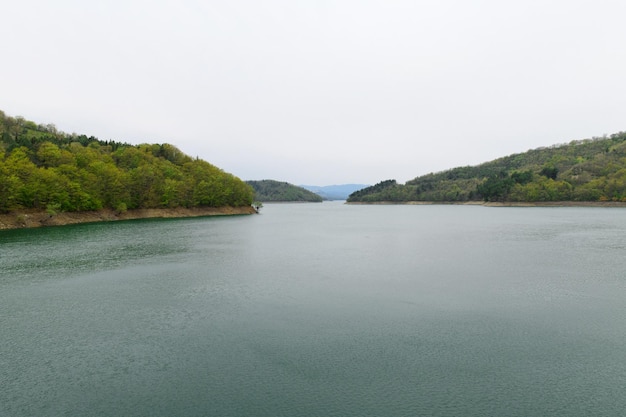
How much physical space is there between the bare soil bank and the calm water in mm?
39165

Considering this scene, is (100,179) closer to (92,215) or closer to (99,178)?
(99,178)

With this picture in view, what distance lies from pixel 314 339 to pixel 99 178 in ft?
264

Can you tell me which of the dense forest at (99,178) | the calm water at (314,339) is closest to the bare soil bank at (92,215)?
the dense forest at (99,178)

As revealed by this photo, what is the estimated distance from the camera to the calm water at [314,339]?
32.1ft

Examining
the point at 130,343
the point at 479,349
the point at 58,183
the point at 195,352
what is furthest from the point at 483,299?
the point at 58,183

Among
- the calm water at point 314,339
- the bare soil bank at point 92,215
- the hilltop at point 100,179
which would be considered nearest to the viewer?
the calm water at point 314,339

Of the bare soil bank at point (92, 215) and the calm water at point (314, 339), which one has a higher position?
the bare soil bank at point (92, 215)

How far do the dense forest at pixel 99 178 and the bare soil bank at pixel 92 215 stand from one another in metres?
1.33

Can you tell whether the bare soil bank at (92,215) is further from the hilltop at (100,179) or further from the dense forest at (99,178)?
the dense forest at (99,178)

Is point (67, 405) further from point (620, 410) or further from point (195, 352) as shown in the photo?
point (620, 410)

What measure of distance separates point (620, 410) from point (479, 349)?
420 cm

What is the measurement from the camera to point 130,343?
13.9 meters

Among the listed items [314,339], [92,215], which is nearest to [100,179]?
[92,215]

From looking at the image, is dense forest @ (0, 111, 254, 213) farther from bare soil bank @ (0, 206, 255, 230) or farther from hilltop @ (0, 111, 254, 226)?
bare soil bank @ (0, 206, 255, 230)
